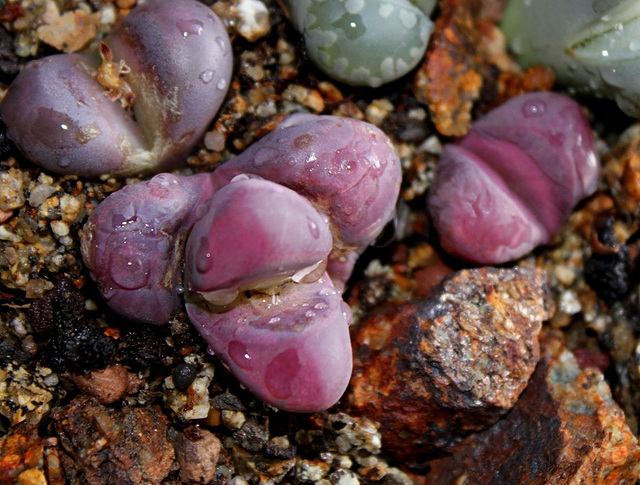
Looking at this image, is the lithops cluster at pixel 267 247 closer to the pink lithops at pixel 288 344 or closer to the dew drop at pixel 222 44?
the pink lithops at pixel 288 344

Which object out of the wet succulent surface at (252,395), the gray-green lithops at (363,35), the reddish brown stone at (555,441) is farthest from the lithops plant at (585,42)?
the reddish brown stone at (555,441)

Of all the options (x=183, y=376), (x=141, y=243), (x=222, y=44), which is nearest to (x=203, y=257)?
(x=141, y=243)

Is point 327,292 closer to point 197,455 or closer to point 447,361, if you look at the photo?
point 447,361

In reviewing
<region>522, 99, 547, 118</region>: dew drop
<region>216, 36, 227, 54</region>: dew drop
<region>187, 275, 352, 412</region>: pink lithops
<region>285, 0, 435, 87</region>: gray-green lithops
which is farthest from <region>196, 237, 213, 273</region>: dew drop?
<region>522, 99, 547, 118</region>: dew drop

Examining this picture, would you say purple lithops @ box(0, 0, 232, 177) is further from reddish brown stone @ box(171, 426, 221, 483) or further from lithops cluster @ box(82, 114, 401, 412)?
reddish brown stone @ box(171, 426, 221, 483)

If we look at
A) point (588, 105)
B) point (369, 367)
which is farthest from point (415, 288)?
point (588, 105)

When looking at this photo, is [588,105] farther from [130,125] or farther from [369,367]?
[130,125]
